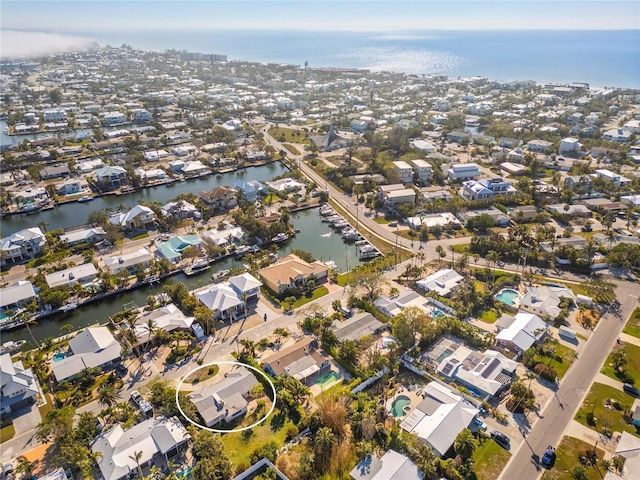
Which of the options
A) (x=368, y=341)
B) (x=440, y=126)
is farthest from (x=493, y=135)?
(x=368, y=341)

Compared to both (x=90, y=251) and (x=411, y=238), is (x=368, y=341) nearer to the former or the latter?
(x=411, y=238)

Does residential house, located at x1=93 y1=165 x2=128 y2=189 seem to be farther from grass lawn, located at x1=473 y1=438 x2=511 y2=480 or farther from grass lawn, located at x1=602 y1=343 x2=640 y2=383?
grass lawn, located at x1=602 y1=343 x2=640 y2=383

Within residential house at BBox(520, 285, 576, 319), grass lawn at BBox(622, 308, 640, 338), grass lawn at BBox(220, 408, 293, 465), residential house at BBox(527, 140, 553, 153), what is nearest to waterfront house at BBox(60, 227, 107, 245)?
grass lawn at BBox(220, 408, 293, 465)

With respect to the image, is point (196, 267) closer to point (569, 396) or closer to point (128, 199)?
point (128, 199)

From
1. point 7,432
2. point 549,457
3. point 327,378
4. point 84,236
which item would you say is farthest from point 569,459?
point 84,236

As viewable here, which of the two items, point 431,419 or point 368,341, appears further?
point 368,341

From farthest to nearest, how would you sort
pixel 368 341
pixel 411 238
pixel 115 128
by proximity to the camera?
1. pixel 115 128
2. pixel 411 238
3. pixel 368 341

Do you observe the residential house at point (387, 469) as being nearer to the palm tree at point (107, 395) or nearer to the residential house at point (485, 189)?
the palm tree at point (107, 395)
